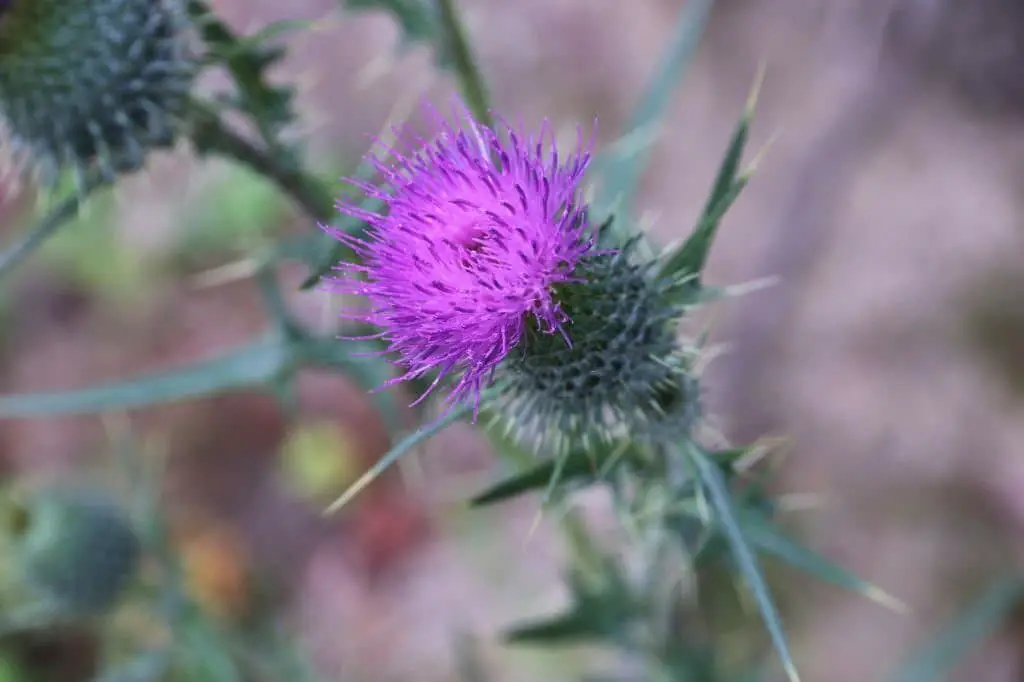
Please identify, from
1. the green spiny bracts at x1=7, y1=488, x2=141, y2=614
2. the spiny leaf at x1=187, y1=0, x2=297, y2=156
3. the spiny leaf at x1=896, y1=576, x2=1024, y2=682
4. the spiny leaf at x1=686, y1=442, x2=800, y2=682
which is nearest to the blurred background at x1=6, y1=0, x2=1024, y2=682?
the spiny leaf at x1=896, y1=576, x2=1024, y2=682

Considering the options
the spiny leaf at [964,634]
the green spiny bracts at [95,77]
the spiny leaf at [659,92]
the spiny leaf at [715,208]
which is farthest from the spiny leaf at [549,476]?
the spiny leaf at [964,634]

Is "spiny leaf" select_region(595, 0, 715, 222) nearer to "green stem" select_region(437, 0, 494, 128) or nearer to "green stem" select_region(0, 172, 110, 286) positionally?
"green stem" select_region(437, 0, 494, 128)

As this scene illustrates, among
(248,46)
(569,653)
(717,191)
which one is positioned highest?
(248,46)

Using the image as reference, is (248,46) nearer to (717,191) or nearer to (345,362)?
(345,362)

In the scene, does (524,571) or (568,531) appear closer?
(568,531)

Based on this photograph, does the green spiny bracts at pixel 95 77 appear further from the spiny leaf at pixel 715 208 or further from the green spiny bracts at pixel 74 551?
the green spiny bracts at pixel 74 551

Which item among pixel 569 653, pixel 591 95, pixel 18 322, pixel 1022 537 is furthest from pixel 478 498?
pixel 18 322
